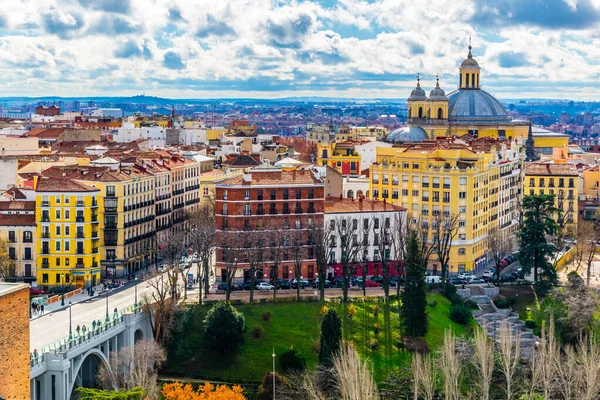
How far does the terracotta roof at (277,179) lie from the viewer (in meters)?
97.2

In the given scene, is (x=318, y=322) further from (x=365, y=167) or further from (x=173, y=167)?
(x=365, y=167)

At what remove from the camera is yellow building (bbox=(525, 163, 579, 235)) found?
13088 centimetres

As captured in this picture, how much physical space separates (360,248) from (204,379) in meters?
25.4

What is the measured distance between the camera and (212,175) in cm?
13512

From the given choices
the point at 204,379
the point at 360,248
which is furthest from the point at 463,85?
the point at 204,379

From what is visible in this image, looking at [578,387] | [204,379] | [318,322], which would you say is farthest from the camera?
[318,322]

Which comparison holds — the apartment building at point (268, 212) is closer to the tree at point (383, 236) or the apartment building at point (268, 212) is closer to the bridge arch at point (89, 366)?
the tree at point (383, 236)

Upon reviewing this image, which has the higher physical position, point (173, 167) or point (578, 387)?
point (173, 167)

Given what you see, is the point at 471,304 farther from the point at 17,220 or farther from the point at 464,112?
the point at 464,112

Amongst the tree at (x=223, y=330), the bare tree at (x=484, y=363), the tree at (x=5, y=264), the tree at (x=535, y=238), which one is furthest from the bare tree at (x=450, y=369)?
the tree at (x=5, y=264)

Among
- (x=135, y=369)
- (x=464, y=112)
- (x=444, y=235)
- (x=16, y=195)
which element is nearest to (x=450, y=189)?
(x=444, y=235)

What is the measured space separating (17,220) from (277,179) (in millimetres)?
22756

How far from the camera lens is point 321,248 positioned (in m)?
92.4

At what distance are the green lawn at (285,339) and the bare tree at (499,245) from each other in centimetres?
1719
